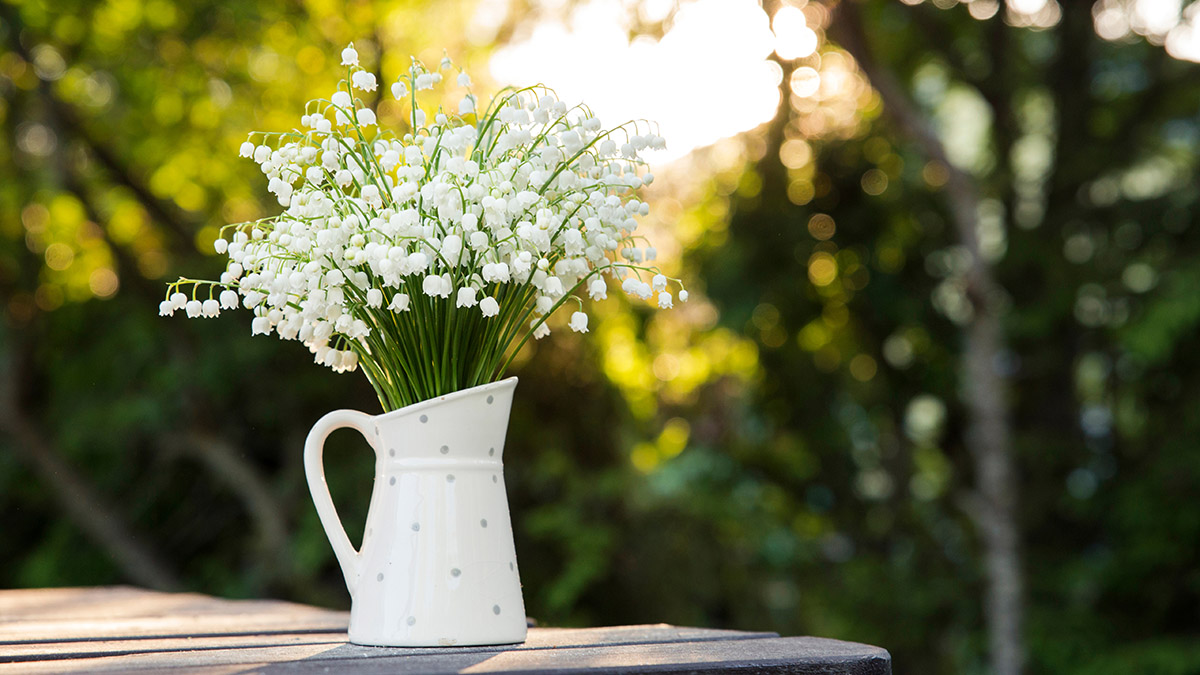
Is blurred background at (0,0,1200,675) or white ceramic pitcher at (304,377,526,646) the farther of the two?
blurred background at (0,0,1200,675)

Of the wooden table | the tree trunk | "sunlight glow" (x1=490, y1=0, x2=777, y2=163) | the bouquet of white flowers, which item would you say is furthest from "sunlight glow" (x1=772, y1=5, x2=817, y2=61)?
the wooden table

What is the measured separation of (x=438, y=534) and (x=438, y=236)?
1.14 feet

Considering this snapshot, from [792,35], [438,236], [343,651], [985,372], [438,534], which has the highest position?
[792,35]

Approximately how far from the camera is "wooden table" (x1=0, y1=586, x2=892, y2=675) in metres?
1.07

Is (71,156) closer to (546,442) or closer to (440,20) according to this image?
(440,20)

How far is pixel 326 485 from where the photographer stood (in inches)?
52.3

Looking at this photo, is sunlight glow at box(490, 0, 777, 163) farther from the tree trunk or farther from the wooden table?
the wooden table

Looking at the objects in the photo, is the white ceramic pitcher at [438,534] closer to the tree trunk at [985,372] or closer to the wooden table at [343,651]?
the wooden table at [343,651]

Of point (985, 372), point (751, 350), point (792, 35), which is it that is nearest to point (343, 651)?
point (985, 372)

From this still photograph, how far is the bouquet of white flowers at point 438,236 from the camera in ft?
4.08

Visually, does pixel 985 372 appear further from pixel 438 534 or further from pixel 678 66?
pixel 438 534

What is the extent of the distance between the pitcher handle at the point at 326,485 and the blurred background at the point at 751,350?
10.3 ft

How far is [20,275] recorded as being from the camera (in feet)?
17.1

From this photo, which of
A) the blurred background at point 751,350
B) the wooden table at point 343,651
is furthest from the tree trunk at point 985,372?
the wooden table at point 343,651
